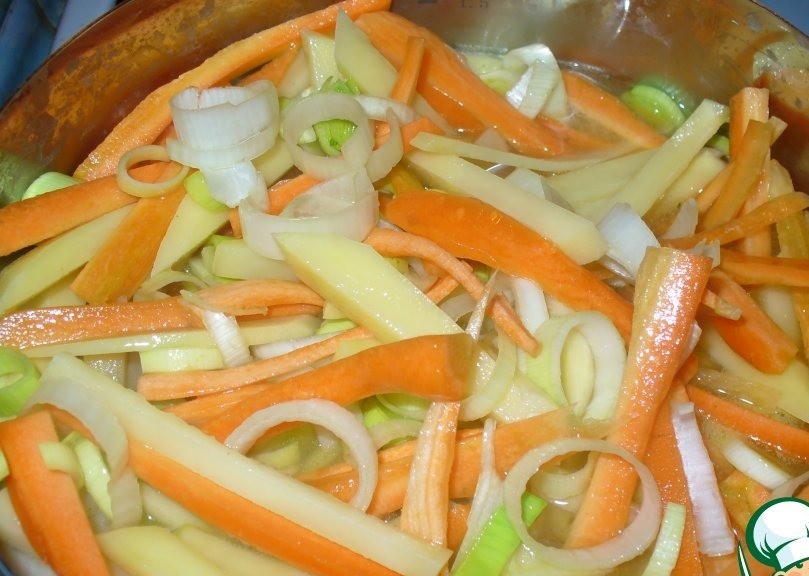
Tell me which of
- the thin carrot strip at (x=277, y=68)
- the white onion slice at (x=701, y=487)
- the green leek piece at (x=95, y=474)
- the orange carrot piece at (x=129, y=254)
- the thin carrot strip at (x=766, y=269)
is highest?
the thin carrot strip at (x=277, y=68)

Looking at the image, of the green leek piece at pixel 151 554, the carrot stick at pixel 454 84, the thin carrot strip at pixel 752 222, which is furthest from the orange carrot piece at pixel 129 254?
the thin carrot strip at pixel 752 222

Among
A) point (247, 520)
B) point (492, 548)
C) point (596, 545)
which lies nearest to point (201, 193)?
point (247, 520)

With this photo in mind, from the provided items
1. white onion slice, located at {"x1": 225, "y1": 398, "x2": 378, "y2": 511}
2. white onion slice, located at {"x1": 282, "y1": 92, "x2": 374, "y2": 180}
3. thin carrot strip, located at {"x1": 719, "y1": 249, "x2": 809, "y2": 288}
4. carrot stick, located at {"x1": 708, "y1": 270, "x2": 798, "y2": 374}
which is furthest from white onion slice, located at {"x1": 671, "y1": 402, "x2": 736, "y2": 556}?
white onion slice, located at {"x1": 282, "y1": 92, "x2": 374, "y2": 180}

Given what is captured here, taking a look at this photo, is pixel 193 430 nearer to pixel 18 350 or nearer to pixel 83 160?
pixel 18 350

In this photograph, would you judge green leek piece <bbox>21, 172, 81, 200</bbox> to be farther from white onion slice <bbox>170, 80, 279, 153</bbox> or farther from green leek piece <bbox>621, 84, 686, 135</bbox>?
green leek piece <bbox>621, 84, 686, 135</bbox>

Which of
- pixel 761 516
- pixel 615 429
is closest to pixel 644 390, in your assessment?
pixel 615 429

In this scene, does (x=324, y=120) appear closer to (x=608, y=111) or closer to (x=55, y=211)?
(x=55, y=211)

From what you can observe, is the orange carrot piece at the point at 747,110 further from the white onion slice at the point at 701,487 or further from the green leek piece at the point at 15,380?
the green leek piece at the point at 15,380
